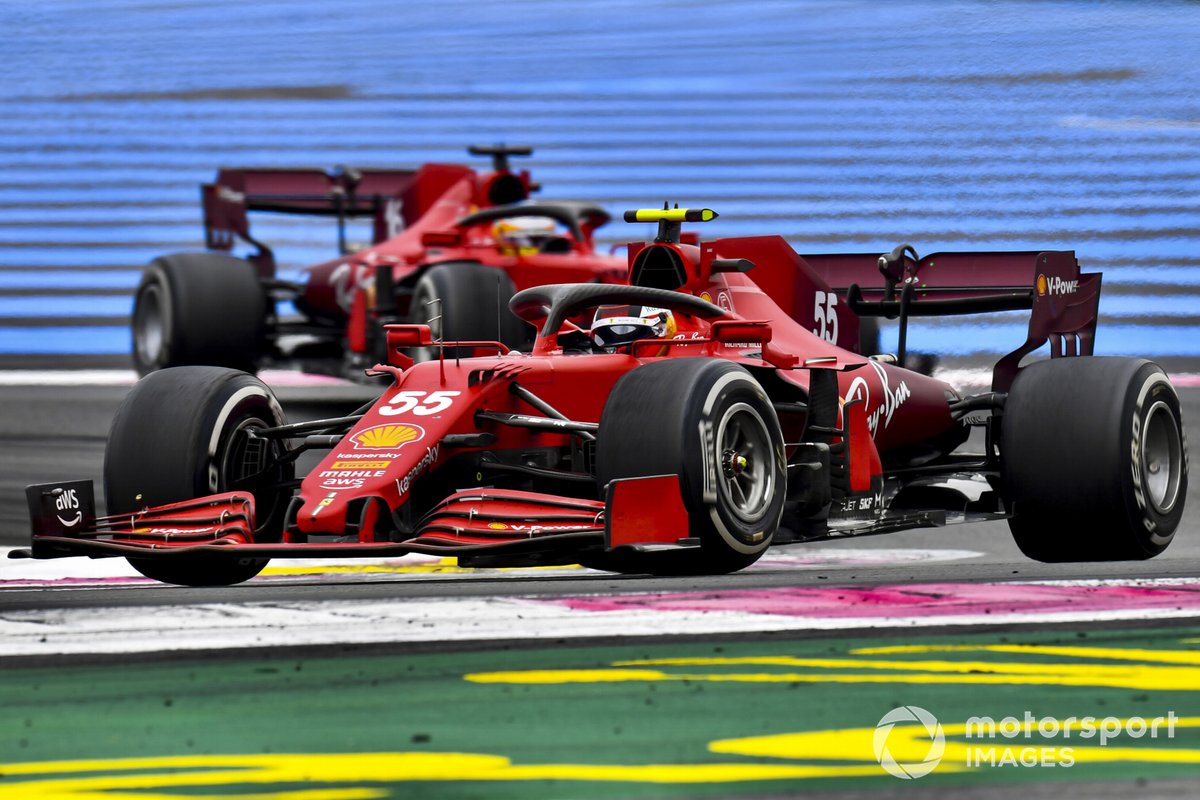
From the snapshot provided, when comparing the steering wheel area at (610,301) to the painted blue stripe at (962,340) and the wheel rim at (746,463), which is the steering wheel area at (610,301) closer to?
the wheel rim at (746,463)

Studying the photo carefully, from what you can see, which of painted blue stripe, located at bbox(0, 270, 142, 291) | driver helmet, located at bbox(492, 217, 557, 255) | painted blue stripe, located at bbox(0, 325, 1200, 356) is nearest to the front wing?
painted blue stripe, located at bbox(0, 325, 1200, 356)

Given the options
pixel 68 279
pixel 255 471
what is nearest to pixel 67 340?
pixel 68 279

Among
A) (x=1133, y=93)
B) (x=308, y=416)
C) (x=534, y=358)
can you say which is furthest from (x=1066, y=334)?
(x=1133, y=93)

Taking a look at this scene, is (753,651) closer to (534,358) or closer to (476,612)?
(476,612)

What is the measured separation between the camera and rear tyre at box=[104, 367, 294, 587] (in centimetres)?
845

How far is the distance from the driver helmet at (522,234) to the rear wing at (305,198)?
72cm

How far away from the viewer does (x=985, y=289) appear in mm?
11336

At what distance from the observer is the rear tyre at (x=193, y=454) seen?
333 inches

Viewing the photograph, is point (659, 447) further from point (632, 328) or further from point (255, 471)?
point (255, 471)

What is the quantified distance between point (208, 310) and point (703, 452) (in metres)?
9.32

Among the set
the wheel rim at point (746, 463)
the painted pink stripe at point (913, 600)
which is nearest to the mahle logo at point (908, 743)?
the painted pink stripe at point (913, 600)

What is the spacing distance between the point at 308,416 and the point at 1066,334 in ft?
26.8

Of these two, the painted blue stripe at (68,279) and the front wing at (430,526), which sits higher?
the painted blue stripe at (68,279)

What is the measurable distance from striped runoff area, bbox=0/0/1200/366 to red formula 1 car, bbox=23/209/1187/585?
24.3 feet
